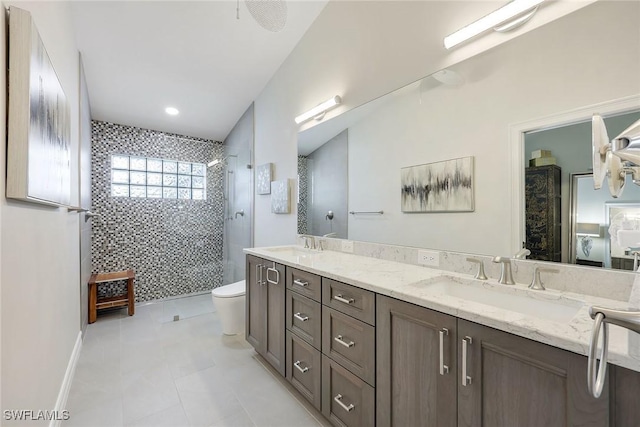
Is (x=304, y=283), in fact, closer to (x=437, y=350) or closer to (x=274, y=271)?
(x=274, y=271)

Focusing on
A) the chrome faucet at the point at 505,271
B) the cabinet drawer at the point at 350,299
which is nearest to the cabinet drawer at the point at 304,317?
the cabinet drawer at the point at 350,299

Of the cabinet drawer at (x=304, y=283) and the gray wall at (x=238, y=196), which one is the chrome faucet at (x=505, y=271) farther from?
the gray wall at (x=238, y=196)

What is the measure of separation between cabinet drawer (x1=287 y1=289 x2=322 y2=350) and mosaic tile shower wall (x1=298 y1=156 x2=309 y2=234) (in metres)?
0.94

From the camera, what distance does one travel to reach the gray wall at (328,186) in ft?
7.33

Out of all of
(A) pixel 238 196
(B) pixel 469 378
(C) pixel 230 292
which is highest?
(A) pixel 238 196

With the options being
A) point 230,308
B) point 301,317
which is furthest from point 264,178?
point 301,317

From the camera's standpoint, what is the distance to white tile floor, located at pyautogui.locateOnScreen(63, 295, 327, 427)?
1.64 metres

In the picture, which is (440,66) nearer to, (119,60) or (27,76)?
(27,76)

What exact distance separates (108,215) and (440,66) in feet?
13.7

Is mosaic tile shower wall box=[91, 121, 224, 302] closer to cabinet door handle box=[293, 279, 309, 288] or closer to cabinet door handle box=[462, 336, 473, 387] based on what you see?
cabinet door handle box=[293, 279, 309, 288]

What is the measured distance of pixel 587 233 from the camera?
3.54 feet

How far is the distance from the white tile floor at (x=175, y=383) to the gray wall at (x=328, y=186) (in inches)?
49.1

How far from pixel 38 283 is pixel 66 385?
1108 millimetres

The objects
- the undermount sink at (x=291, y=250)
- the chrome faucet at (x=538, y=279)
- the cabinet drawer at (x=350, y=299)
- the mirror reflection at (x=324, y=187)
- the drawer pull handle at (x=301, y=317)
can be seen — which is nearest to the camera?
the chrome faucet at (x=538, y=279)
